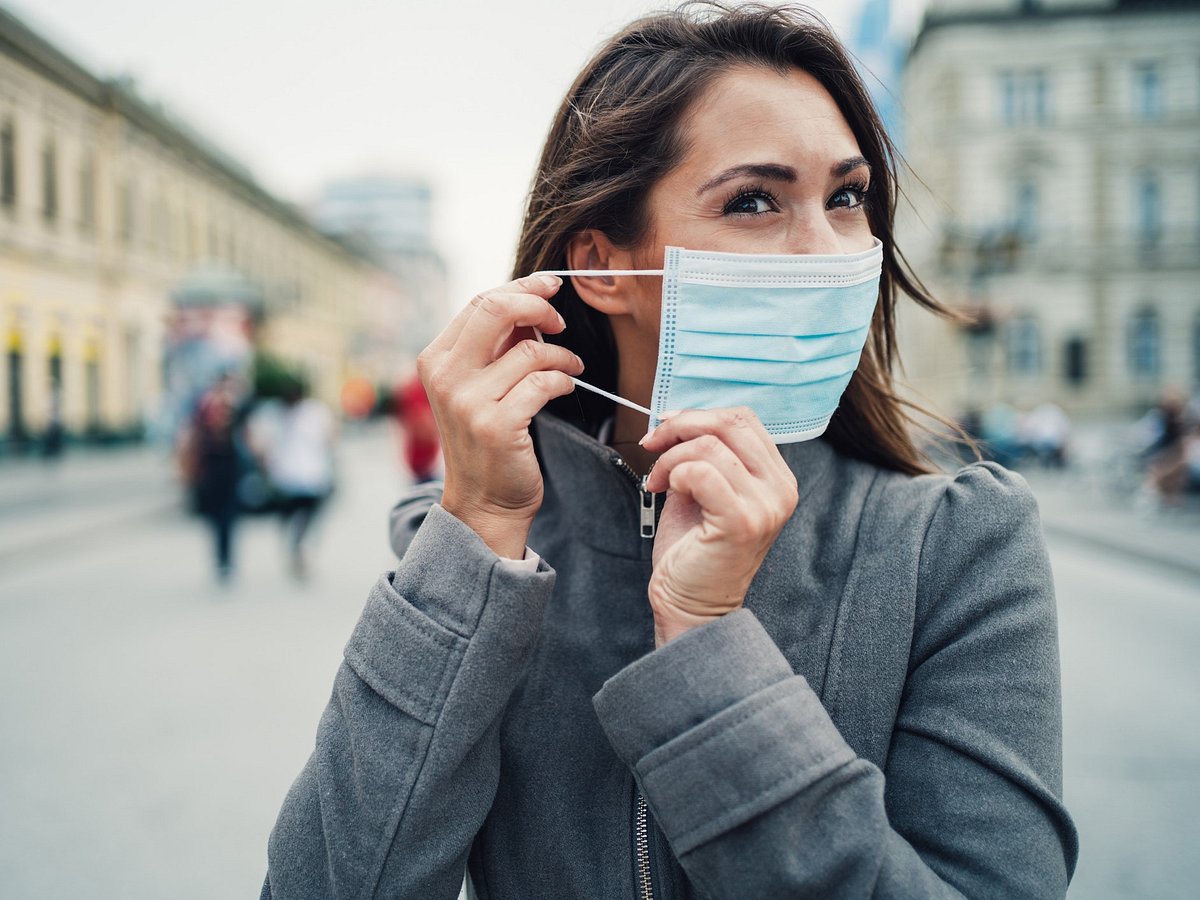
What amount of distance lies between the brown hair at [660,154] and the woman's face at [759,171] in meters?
0.04

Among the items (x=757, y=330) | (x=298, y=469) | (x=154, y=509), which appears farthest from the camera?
(x=154, y=509)

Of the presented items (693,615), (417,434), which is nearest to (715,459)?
(693,615)

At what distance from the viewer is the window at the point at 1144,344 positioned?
34344 millimetres

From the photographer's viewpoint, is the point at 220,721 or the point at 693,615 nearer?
the point at 693,615

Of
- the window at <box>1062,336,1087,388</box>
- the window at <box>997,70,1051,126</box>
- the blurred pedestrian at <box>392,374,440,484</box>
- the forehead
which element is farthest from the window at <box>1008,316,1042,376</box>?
the forehead

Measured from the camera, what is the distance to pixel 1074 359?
34.7 metres

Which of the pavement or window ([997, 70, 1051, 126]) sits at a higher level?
window ([997, 70, 1051, 126])

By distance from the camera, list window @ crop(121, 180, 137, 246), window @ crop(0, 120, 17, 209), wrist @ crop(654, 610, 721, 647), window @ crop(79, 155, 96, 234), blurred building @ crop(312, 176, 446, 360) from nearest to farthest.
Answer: wrist @ crop(654, 610, 721, 647), window @ crop(0, 120, 17, 209), window @ crop(79, 155, 96, 234), window @ crop(121, 180, 137, 246), blurred building @ crop(312, 176, 446, 360)

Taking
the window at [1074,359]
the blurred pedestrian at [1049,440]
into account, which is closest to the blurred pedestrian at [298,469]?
the blurred pedestrian at [1049,440]

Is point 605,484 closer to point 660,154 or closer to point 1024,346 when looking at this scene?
point 660,154

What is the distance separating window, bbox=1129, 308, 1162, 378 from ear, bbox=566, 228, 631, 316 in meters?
38.4

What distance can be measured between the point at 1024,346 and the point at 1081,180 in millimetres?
6689

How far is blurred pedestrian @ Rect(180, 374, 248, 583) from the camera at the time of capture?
859 centimetres

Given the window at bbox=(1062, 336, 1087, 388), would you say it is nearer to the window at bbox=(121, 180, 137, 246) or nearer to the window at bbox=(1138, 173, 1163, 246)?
the window at bbox=(1138, 173, 1163, 246)
